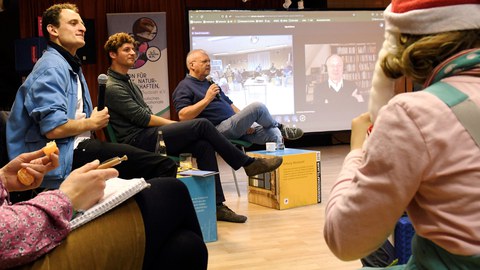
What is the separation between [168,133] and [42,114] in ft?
3.80

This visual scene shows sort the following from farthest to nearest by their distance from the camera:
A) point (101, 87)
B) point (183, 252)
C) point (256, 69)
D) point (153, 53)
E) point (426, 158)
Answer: point (153, 53), point (256, 69), point (101, 87), point (183, 252), point (426, 158)

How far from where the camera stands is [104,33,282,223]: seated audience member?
3617 mm

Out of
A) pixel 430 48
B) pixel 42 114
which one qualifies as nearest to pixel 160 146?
pixel 42 114

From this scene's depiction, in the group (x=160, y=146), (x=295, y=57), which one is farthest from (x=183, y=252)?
(x=295, y=57)

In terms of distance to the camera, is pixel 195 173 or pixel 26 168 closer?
pixel 26 168

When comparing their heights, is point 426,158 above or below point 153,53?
below

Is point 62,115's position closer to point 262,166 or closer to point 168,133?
point 168,133

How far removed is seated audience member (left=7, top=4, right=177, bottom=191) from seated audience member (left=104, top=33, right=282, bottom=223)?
521 mm

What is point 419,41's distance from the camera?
0.79 metres

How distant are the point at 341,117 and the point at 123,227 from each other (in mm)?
6304

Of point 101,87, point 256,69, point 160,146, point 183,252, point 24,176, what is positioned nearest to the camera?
point 183,252

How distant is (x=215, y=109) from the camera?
14.8 feet

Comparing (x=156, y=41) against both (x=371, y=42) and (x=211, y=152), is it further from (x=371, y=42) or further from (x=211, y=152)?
(x=211, y=152)

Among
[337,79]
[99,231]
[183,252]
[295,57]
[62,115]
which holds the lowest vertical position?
[183,252]
